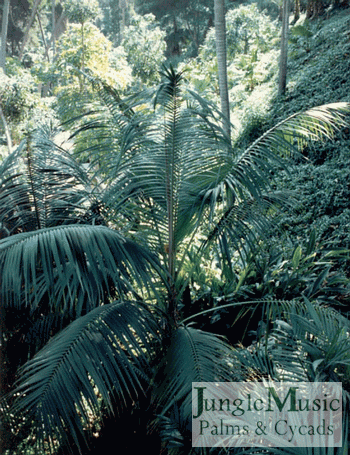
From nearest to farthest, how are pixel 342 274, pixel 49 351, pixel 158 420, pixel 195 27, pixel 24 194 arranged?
pixel 49 351 → pixel 158 420 → pixel 24 194 → pixel 342 274 → pixel 195 27

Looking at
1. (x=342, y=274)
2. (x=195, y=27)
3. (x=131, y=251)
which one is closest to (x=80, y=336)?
(x=131, y=251)

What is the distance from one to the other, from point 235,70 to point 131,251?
39.0 ft

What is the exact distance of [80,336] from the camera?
237 centimetres

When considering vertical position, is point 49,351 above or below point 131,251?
below

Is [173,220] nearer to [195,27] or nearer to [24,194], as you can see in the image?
[24,194]

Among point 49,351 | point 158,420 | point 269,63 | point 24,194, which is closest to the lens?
point 49,351

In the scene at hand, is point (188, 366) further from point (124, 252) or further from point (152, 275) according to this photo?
point (124, 252)

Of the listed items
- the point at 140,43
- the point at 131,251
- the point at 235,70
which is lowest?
the point at 131,251

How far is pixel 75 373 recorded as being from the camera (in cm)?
227

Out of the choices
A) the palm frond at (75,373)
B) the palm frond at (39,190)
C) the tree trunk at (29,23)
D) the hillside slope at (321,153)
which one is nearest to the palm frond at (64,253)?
the palm frond at (75,373)

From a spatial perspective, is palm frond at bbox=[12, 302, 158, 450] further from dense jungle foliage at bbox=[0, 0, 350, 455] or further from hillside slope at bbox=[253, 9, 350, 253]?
hillside slope at bbox=[253, 9, 350, 253]
